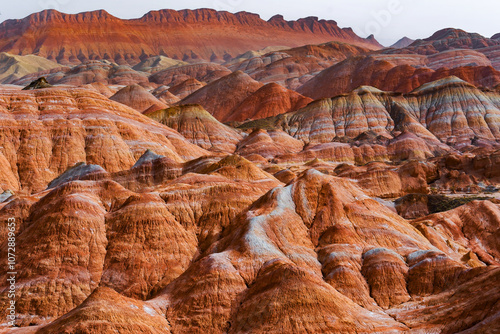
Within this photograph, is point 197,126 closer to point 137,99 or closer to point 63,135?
point 63,135

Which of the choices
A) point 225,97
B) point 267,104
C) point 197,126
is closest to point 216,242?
point 197,126

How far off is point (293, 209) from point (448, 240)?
1747 centimetres

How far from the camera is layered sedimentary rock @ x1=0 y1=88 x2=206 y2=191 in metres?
73.2

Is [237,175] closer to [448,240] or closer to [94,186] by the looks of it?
[94,186]

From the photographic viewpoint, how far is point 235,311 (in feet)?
96.0

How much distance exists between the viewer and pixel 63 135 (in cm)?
7681

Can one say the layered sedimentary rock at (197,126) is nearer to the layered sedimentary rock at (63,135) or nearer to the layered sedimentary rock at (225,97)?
the layered sedimentary rock at (63,135)

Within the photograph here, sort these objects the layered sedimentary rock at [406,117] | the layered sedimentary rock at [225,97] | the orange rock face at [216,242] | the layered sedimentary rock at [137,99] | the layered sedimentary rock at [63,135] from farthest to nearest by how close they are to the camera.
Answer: the layered sedimentary rock at [225,97] → the layered sedimentary rock at [137,99] → the layered sedimentary rock at [406,117] → the layered sedimentary rock at [63,135] → the orange rock face at [216,242]

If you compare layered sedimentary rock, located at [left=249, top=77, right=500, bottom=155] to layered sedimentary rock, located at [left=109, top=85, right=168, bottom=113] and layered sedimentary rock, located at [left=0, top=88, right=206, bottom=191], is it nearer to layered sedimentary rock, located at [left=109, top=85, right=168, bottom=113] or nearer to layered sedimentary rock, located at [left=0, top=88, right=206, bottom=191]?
layered sedimentary rock, located at [left=109, top=85, right=168, bottom=113]

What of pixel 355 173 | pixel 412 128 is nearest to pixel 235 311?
pixel 355 173

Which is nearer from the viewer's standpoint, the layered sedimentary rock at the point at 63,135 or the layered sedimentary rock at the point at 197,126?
the layered sedimentary rock at the point at 63,135

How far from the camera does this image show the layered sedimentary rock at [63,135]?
73.2m

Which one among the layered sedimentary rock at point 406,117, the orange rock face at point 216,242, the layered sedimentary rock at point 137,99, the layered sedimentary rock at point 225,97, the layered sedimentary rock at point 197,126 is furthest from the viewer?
the layered sedimentary rock at point 225,97

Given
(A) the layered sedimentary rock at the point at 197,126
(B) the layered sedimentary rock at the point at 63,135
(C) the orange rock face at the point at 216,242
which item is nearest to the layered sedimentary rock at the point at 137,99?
(A) the layered sedimentary rock at the point at 197,126
